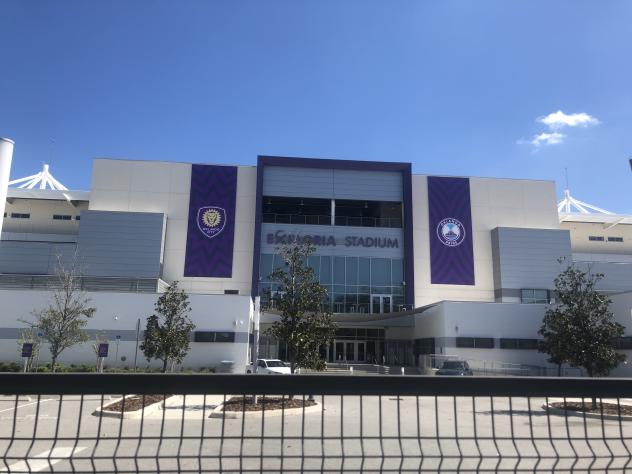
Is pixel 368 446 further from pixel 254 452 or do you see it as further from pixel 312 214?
pixel 312 214

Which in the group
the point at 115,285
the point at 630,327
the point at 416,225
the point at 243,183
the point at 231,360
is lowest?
the point at 231,360

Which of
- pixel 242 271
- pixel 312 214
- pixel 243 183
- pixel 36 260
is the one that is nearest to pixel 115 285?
pixel 36 260

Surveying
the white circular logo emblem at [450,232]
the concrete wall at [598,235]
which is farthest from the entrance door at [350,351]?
the concrete wall at [598,235]

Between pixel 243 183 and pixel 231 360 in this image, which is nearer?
pixel 231 360

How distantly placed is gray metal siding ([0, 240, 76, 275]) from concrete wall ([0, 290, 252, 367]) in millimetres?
10722

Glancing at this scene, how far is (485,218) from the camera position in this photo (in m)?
48.4

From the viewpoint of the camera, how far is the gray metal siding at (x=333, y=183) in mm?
48094

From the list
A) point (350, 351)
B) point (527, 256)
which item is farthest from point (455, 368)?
point (527, 256)

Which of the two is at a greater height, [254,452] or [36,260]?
[36,260]

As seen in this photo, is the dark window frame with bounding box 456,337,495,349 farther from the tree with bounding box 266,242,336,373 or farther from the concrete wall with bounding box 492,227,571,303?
the tree with bounding box 266,242,336,373

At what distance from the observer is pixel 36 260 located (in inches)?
1672

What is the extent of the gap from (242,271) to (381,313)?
1269 cm

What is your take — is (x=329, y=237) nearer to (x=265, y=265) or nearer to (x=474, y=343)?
(x=265, y=265)

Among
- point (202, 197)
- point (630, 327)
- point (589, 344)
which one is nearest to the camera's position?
point (589, 344)
